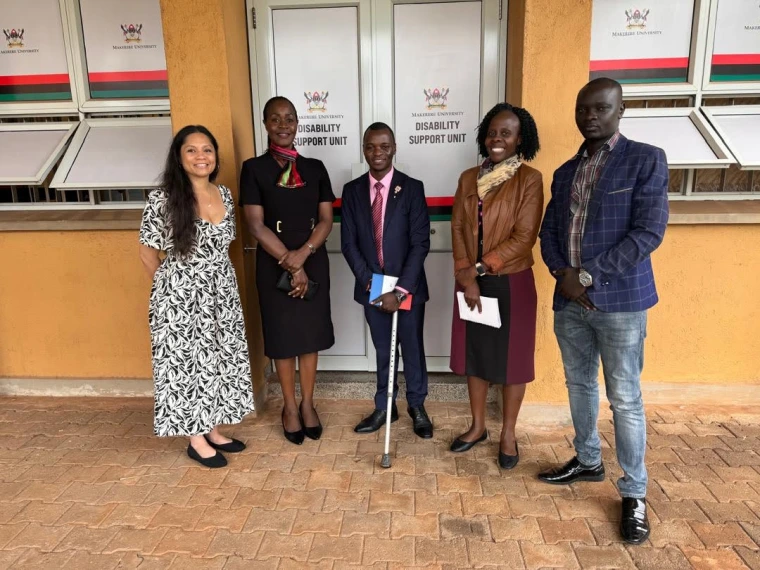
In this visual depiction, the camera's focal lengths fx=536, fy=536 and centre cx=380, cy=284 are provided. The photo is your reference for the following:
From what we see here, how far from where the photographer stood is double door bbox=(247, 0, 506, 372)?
3.52 metres

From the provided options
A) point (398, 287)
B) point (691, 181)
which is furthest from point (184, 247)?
point (691, 181)

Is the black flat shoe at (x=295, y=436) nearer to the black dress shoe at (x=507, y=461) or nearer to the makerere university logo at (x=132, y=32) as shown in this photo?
the black dress shoe at (x=507, y=461)

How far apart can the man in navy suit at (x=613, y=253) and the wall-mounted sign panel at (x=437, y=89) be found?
1.24m

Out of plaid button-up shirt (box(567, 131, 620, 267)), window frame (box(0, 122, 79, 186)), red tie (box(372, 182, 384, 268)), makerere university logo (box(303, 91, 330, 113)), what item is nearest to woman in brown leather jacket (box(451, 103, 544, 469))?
plaid button-up shirt (box(567, 131, 620, 267))

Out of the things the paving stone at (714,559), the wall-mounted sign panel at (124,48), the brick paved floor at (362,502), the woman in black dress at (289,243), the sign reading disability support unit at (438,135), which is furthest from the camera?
the wall-mounted sign panel at (124,48)

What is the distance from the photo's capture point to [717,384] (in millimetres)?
3508

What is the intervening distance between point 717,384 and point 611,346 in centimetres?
170

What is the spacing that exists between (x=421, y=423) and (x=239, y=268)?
→ 59.8 inches

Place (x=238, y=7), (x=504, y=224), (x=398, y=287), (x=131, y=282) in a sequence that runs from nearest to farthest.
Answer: (x=504, y=224), (x=398, y=287), (x=238, y=7), (x=131, y=282)

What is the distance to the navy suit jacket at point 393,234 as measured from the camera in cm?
308

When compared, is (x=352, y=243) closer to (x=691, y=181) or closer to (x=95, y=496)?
(x=95, y=496)

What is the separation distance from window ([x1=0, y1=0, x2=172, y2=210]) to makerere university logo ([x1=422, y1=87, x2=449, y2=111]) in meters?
1.84

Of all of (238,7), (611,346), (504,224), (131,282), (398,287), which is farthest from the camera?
(131,282)

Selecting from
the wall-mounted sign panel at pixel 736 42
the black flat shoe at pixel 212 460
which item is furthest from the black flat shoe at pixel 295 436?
the wall-mounted sign panel at pixel 736 42
